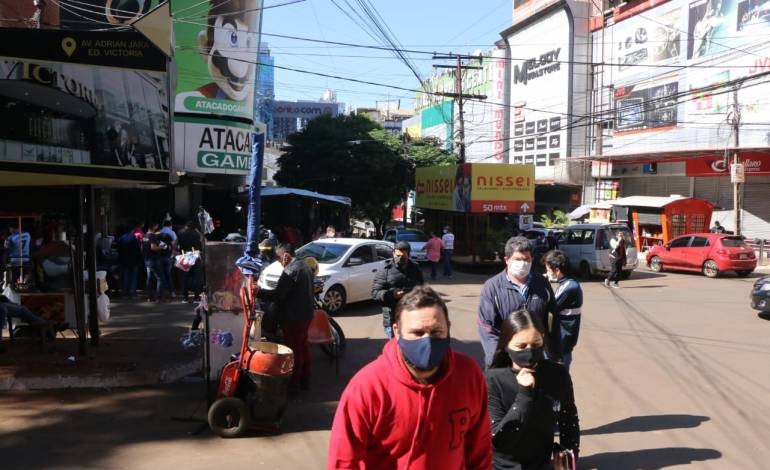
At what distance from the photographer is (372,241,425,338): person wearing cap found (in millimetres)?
6625

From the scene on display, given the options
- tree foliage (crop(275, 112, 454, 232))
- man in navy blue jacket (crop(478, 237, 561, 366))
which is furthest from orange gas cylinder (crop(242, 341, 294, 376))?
tree foliage (crop(275, 112, 454, 232))

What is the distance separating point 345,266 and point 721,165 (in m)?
23.2

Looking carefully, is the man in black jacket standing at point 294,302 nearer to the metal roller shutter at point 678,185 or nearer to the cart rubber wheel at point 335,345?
the cart rubber wheel at point 335,345

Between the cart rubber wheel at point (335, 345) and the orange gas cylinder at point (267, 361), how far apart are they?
259cm

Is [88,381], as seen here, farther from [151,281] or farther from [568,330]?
[151,281]

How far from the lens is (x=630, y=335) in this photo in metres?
10.6

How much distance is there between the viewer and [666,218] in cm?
2672

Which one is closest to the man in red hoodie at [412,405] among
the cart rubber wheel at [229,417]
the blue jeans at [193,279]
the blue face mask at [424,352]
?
the blue face mask at [424,352]

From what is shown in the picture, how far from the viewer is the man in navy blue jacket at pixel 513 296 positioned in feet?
14.4

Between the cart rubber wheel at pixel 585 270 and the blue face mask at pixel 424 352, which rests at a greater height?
the blue face mask at pixel 424 352

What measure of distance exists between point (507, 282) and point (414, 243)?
2077 centimetres

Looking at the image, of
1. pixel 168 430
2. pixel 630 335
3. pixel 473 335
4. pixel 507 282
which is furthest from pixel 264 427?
pixel 630 335

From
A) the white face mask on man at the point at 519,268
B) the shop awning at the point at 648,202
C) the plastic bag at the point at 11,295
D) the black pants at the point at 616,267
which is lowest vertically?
the black pants at the point at 616,267

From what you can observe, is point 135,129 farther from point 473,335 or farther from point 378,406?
point 473,335
